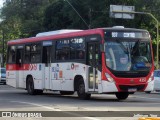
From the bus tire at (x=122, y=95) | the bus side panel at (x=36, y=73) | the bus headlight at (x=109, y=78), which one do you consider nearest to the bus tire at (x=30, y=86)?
the bus side panel at (x=36, y=73)

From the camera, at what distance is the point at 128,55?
21375mm

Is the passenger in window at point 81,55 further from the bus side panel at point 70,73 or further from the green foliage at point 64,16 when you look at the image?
the green foliage at point 64,16

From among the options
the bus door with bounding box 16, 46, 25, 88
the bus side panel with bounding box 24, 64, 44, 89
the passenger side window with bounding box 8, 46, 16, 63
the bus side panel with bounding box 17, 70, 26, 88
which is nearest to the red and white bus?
the bus side panel with bounding box 24, 64, 44, 89

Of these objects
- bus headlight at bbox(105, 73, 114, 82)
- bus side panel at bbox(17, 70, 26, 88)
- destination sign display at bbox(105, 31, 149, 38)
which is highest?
destination sign display at bbox(105, 31, 149, 38)

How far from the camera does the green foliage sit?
187 ft

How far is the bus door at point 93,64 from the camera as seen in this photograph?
21.5 meters

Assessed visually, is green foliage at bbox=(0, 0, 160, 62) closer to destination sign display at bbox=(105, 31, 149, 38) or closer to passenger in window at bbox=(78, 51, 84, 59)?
passenger in window at bbox=(78, 51, 84, 59)

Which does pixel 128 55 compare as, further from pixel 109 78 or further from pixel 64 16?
pixel 64 16

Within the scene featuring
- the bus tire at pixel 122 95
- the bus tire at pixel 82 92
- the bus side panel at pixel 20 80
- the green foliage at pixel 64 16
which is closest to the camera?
the bus tire at pixel 82 92

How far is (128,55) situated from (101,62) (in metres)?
1.29

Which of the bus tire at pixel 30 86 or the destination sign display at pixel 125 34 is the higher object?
the destination sign display at pixel 125 34

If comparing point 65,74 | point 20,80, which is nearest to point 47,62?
point 65,74

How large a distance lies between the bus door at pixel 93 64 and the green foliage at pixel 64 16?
108ft

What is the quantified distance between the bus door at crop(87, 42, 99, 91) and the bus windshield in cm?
68
